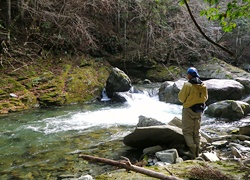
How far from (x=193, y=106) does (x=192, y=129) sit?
0.55 metres

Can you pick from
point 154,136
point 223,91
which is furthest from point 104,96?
point 154,136

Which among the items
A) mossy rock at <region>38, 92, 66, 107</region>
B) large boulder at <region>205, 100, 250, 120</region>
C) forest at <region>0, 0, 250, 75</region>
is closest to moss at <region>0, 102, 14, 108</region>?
mossy rock at <region>38, 92, 66, 107</region>

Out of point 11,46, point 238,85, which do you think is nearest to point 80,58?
point 11,46

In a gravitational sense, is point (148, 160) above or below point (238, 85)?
below

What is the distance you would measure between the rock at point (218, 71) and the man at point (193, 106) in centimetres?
1339

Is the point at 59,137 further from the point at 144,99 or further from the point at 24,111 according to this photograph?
the point at 144,99

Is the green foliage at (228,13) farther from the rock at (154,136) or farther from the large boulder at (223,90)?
the large boulder at (223,90)

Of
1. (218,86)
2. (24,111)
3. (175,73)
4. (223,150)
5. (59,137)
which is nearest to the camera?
(223,150)

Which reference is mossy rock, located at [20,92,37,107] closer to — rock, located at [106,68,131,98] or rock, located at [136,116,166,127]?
rock, located at [106,68,131,98]

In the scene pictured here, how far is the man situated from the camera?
4055 millimetres

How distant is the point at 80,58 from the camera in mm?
14789

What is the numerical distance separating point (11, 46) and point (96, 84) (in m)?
5.71

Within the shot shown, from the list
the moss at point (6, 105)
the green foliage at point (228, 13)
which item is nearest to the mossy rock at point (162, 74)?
the moss at point (6, 105)

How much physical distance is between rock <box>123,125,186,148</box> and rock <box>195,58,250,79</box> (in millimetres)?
13435
